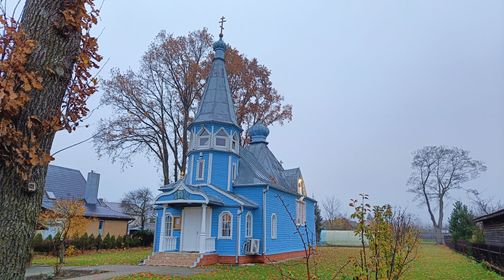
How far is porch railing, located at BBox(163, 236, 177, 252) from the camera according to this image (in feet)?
50.9

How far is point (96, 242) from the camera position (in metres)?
21.7

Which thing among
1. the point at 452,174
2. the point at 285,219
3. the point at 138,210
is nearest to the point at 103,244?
the point at 285,219

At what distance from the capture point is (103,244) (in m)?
22.0

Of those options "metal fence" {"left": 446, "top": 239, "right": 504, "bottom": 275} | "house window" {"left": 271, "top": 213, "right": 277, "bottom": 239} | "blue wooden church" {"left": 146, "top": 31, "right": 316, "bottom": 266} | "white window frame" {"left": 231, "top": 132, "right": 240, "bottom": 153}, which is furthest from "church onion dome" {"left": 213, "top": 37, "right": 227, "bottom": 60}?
"metal fence" {"left": 446, "top": 239, "right": 504, "bottom": 275}

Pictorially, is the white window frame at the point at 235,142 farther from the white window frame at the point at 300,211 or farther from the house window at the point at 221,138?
the white window frame at the point at 300,211

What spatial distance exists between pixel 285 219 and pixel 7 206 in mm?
17501

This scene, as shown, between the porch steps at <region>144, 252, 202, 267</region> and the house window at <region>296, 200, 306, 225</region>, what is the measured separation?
8.23m

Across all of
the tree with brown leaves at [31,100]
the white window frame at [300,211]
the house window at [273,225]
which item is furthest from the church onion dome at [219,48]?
the tree with brown leaves at [31,100]

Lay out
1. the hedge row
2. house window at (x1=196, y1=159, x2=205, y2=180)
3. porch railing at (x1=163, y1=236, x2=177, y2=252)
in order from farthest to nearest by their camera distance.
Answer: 1. the hedge row
2. house window at (x1=196, y1=159, x2=205, y2=180)
3. porch railing at (x1=163, y1=236, x2=177, y2=252)

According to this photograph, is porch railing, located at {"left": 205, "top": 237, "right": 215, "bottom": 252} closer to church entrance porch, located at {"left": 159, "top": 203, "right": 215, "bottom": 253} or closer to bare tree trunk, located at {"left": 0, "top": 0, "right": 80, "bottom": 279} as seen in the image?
church entrance porch, located at {"left": 159, "top": 203, "right": 215, "bottom": 253}

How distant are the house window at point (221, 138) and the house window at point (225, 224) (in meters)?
3.32

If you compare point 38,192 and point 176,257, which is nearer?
point 38,192

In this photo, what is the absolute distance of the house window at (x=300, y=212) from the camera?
20.9 metres

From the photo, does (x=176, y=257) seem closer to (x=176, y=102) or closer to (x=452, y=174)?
(x=176, y=102)
